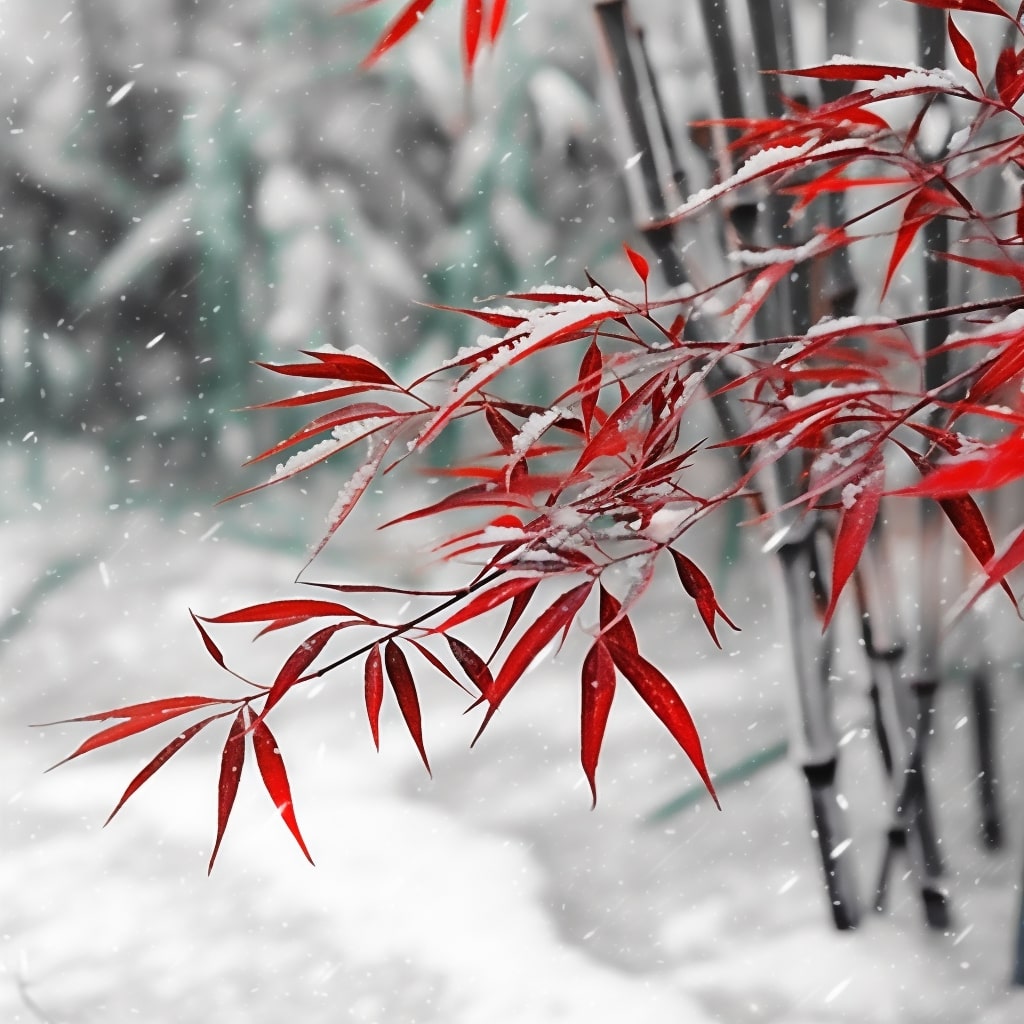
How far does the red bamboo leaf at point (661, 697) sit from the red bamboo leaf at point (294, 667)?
0.12m

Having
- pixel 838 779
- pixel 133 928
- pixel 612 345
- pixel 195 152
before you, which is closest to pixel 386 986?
pixel 133 928

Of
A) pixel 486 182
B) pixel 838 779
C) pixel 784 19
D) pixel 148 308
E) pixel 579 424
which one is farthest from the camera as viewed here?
pixel 148 308

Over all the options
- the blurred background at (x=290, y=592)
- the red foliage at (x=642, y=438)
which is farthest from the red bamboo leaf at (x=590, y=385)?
the blurred background at (x=290, y=592)

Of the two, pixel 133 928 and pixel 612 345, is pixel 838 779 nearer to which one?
pixel 612 345

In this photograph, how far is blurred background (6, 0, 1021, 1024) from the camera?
1312mm

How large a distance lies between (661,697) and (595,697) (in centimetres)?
3

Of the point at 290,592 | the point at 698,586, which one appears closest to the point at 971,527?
the point at 698,586

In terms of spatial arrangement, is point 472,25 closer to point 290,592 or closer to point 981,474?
point 981,474

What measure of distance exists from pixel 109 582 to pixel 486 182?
3.61ft

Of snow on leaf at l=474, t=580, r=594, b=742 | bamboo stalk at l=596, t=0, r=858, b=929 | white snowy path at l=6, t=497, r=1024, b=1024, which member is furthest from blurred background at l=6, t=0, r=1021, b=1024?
snow on leaf at l=474, t=580, r=594, b=742

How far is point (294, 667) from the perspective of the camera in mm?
420

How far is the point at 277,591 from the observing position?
1906 mm

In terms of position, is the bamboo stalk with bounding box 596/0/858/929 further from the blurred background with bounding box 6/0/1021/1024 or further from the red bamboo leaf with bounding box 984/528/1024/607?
the red bamboo leaf with bounding box 984/528/1024/607

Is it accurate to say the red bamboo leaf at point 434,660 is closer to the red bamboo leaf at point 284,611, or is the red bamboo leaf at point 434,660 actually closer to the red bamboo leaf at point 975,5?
the red bamboo leaf at point 284,611
